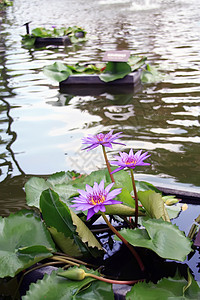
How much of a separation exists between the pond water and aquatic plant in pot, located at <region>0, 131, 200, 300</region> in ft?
1.31

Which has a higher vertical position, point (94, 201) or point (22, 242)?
point (94, 201)

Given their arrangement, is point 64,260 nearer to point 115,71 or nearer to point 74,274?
point 74,274

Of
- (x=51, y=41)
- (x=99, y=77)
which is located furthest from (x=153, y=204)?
(x=51, y=41)

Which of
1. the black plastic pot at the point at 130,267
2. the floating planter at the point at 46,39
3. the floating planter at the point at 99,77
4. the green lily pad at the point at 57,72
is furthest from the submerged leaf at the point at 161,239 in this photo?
the floating planter at the point at 46,39

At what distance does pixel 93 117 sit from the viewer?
10.9 ft

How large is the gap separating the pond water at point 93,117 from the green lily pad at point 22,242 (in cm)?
59

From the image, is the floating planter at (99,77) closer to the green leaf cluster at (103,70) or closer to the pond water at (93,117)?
the green leaf cluster at (103,70)

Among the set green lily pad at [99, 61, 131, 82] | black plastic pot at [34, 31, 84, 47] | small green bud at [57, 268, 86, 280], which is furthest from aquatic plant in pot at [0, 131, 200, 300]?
black plastic pot at [34, 31, 84, 47]

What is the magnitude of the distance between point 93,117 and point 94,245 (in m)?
2.12

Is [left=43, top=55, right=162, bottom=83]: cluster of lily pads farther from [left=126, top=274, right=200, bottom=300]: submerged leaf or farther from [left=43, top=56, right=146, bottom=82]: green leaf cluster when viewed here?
[left=126, top=274, right=200, bottom=300]: submerged leaf

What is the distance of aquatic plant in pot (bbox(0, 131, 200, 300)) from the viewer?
3.56ft

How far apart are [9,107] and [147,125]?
1.31 meters

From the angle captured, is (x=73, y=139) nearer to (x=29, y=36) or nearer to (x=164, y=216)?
(x=164, y=216)

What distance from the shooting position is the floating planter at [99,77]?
3990 mm
